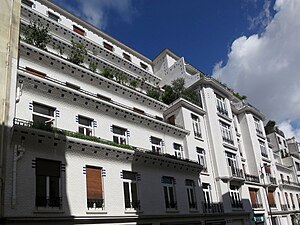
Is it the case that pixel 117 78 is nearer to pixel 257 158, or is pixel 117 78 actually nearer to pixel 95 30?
pixel 95 30

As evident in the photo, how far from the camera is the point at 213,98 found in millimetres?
28000

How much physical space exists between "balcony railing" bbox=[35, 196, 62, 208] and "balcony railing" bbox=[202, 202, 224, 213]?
11.7 m

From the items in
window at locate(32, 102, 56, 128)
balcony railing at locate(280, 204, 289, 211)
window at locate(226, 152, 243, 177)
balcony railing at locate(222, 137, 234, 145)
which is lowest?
balcony railing at locate(280, 204, 289, 211)

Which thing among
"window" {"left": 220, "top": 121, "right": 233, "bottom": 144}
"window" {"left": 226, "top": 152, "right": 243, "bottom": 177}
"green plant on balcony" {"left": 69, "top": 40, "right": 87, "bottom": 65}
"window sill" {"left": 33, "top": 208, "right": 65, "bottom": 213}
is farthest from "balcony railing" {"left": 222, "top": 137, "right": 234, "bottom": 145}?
"window sill" {"left": 33, "top": 208, "right": 65, "bottom": 213}

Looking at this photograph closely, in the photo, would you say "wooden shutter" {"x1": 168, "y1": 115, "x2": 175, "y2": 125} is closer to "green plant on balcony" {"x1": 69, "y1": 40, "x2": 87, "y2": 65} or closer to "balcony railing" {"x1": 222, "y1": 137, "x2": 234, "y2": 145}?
"balcony railing" {"x1": 222, "y1": 137, "x2": 234, "y2": 145}

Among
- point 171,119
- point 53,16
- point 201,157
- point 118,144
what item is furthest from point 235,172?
point 53,16

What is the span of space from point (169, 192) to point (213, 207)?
5.09 metres

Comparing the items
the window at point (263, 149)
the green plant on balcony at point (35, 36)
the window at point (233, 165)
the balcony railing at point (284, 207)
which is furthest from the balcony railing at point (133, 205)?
the balcony railing at point (284, 207)

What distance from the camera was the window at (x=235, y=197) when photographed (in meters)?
25.0

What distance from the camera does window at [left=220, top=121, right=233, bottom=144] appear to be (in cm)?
2758

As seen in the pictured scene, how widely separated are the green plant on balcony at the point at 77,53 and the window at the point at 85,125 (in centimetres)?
461

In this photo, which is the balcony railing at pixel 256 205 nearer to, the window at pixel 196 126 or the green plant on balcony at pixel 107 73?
the window at pixel 196 126

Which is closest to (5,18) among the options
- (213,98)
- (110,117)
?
(110,117)

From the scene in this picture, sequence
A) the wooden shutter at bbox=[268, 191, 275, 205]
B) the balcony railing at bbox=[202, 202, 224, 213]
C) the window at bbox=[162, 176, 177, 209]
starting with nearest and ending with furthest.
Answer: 1. the window at bbox=[162, 176, 177, 209]
2. the balcony railing at bbox=[202, 202, 224, 213]
3. the wooden shutter at bbox=[268, 191, 275, 205]
